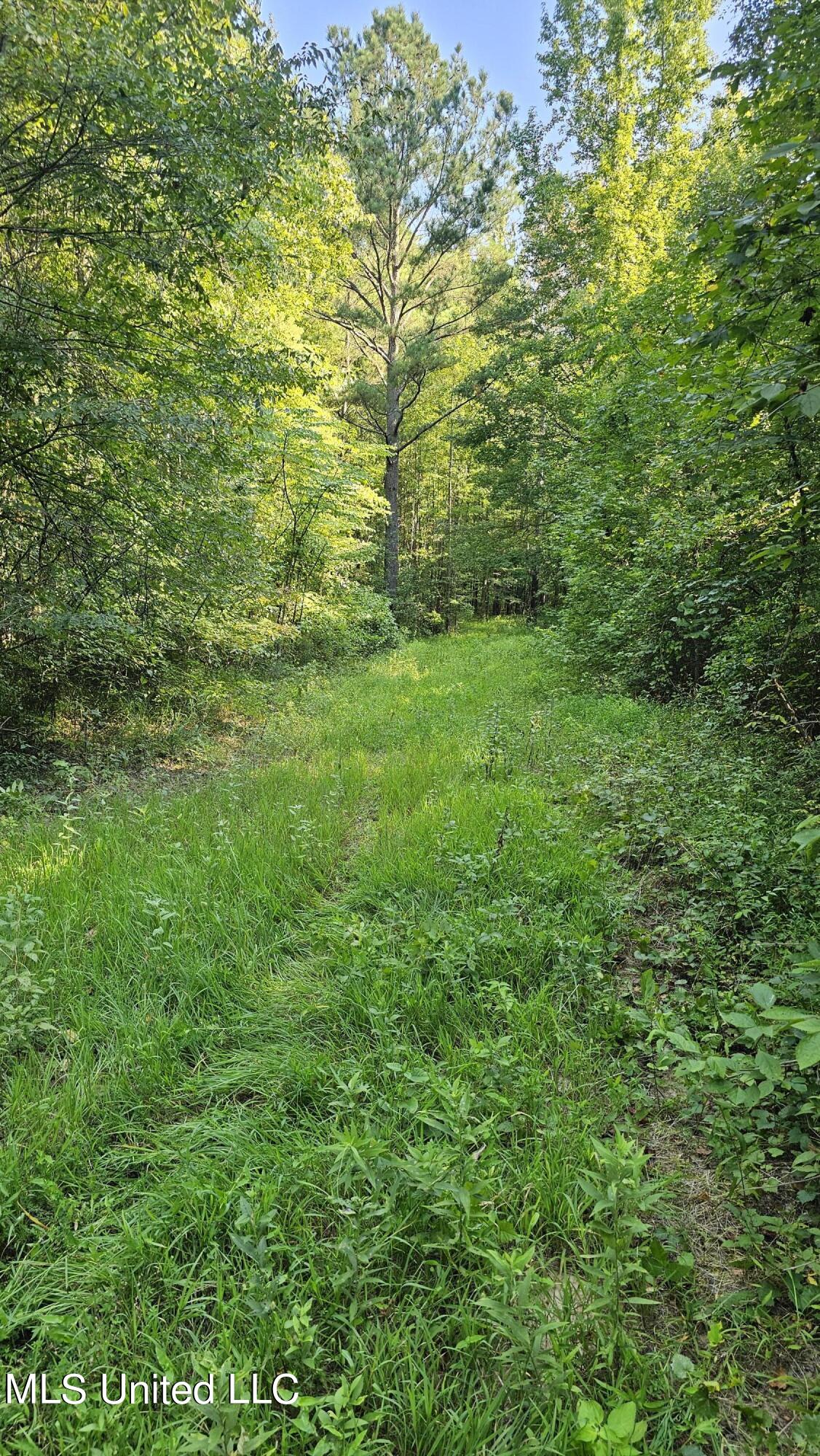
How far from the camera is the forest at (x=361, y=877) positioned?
130 cm

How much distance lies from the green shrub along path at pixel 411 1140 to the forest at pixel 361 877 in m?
0.01

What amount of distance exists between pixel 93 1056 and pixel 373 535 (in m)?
23.4

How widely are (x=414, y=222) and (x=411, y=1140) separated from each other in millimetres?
21510

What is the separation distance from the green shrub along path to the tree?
42.9ft

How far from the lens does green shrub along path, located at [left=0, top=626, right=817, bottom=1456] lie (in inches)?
48.1

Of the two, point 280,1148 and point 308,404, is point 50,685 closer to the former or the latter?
point 280,1148

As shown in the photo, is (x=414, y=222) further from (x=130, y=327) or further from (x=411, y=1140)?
(x=411, y=1140)

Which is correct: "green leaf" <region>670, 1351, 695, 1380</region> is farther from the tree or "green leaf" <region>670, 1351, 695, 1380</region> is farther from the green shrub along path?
the tree

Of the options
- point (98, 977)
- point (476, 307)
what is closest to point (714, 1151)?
point (98, 977)

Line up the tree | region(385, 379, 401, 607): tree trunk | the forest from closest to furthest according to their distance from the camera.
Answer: the forest
the tree
region(385, 379, 401, 607): tree trunk

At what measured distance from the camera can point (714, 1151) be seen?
67.2 inches

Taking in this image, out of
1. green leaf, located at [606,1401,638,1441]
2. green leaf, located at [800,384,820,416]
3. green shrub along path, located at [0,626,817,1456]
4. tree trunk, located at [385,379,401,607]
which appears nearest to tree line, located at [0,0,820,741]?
green leaf, located at [800,384,820,416]

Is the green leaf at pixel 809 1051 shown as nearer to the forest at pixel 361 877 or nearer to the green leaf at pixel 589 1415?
the forest at pixel 361 877

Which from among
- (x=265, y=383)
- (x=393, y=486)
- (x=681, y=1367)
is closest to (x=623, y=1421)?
(x=681, y=1367)
